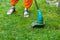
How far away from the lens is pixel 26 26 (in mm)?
3828

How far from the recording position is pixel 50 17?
434 centimetres

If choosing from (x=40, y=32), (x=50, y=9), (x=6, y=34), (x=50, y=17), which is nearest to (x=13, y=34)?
(x=6, y=34)

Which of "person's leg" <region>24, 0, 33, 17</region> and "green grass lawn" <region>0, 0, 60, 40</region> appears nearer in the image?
"green grass lawn" <region>0, 0, 60, 40</region>

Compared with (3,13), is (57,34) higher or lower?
lower

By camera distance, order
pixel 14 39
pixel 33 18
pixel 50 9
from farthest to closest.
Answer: pixel 50 9, pixel 33 18, pixel 14 39

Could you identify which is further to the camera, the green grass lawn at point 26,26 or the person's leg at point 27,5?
the person's leg at point 27,5

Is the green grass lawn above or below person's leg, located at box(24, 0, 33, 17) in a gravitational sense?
below

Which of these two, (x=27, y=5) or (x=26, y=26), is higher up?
(x=27, y=5)

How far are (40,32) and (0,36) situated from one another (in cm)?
66

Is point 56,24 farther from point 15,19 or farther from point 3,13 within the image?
point 3,13

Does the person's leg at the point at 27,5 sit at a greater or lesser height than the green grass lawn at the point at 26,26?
greater

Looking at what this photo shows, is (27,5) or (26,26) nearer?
(26,26)

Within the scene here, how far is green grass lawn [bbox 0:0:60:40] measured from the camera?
3.45m

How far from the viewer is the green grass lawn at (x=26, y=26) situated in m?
3.45
